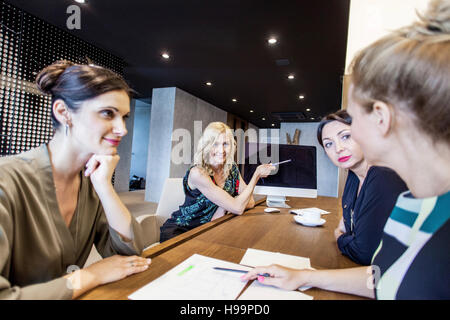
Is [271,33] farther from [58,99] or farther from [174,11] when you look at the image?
[58,99]

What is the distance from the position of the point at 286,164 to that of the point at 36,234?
6.37 ft

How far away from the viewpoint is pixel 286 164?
2.30 m

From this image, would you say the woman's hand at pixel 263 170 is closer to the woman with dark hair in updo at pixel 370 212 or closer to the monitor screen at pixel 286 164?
the monitor screen at pixel 286 164

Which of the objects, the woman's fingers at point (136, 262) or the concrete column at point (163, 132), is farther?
the concrete column at point (163, 132)

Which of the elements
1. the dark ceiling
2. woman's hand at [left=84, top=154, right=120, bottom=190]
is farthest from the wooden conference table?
the dark ceiling

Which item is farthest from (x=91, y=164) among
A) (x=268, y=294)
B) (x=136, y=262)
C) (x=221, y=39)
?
(x=221, y=39)

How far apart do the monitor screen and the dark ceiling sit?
1.31 metres

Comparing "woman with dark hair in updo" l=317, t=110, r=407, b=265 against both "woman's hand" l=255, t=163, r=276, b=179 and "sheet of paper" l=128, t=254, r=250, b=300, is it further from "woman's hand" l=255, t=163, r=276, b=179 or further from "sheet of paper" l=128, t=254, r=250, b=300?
"woman's hand" l=255, t=163, r=276, b=179

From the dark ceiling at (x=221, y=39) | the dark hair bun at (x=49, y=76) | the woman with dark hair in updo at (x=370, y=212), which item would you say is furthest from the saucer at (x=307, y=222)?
the dark ceiling at (x=221, y=39)

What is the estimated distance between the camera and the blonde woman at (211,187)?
6.20ft

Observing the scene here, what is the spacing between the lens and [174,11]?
3.14 meters

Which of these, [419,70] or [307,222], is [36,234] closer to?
Answer: [419,70]
